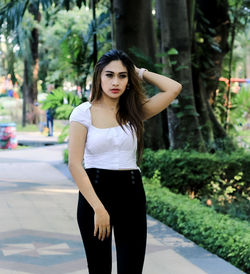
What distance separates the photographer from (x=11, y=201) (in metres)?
8.02

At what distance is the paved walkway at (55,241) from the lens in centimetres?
468

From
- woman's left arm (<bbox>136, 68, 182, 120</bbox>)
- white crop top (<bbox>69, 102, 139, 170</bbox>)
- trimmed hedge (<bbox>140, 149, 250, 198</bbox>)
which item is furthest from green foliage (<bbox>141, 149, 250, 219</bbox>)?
white crop top (<bbox>69, 102, 139, 170</bbox>)

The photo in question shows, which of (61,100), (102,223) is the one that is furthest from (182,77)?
(102,223)

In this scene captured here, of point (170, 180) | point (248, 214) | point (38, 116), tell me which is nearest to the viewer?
point (248, 214)

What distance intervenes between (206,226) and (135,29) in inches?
218

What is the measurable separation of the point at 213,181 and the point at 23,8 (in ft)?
16.6

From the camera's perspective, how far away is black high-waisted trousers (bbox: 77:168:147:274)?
2.69 m

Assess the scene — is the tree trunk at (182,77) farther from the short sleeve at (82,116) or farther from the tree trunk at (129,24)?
the short sleeve at (82,116)

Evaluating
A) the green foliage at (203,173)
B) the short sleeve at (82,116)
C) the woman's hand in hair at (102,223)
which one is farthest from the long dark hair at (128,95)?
the green foliage at (203,173)

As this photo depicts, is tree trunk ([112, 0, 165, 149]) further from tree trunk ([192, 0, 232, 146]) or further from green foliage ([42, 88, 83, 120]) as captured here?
green foliage ([42, 88, 83, 120])

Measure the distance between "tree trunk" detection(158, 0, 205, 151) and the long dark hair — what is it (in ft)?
19.9

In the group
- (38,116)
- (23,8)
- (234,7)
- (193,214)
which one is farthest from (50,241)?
(38,116)

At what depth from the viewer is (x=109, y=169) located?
269 centimetres

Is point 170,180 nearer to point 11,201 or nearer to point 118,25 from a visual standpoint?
point 11,201
